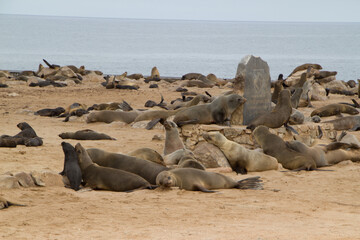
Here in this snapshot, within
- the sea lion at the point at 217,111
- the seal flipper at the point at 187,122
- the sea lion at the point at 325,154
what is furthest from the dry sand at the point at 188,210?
the sea lion at the point at 217,111

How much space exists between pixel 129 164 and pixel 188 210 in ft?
5.78

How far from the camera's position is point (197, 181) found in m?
6.72

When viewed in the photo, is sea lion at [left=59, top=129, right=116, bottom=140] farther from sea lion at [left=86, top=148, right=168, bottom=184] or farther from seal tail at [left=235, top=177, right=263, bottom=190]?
seal tail at [left=235, top=177, right=263, bottom=190]

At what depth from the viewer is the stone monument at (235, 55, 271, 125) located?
33.8ft

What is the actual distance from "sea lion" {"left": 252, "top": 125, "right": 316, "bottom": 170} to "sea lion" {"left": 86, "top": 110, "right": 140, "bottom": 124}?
4433mm

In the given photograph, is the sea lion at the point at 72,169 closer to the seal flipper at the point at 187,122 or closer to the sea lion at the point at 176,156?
the sea lion at the point at 176,156

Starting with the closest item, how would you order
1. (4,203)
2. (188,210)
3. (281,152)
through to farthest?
(4,203)
(188,210)
(281,152)

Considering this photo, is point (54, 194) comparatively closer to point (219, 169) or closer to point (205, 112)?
point (219, 169)

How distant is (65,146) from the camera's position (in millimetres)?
7023

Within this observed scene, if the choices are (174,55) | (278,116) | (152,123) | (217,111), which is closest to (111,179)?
(217,111)

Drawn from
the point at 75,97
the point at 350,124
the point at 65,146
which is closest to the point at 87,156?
the point at 65,146

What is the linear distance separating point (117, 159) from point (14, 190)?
1414 mm

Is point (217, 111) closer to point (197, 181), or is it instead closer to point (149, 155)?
point (149, 155)

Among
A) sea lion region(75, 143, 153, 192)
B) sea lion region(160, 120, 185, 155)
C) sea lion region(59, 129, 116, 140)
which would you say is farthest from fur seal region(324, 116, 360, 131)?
sea lion region(75, 143, 153, 192)
